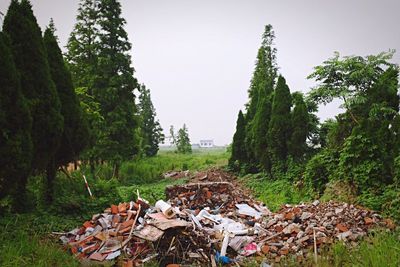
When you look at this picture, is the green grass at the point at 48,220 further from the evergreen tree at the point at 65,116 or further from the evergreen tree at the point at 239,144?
the evergreen tree at the point at 239,144

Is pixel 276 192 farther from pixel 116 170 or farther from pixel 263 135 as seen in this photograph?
pixel 116 170

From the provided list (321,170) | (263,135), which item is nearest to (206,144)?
(263,135)

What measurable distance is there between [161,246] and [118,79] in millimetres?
13423

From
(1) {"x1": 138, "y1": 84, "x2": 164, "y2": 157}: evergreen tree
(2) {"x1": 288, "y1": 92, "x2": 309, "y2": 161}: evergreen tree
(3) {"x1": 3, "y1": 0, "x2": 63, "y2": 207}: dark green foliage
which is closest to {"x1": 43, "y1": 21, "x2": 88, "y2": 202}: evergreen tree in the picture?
(3) {"x1": 3, "y1": 0, "x2": 63, "y2": 207}: dark green foliage

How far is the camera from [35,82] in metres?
6.62

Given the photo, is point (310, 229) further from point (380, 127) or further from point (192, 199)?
point (192, 199)

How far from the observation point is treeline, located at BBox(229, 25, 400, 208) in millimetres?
8117

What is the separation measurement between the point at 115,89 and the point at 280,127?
9.90 m

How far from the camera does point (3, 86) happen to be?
554 cm

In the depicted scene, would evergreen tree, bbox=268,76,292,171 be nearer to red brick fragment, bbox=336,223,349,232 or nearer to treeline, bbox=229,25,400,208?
treeline, bbox=229,25,400,208

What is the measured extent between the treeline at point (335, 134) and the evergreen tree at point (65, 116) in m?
8.08

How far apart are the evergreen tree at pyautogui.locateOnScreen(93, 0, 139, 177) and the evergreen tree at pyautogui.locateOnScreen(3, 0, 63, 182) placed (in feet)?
31.2

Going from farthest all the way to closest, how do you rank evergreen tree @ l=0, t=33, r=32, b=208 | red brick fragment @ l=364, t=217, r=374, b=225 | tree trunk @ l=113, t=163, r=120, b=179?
tree trunk @ l=113, t=163, r=120, b=179 < red brick fragment @ l=364, t=217, r=374, b=225 < evergreen tree @ l=0, t=33, r=32, b=208

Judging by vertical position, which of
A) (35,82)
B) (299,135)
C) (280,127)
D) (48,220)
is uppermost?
(35,82)
